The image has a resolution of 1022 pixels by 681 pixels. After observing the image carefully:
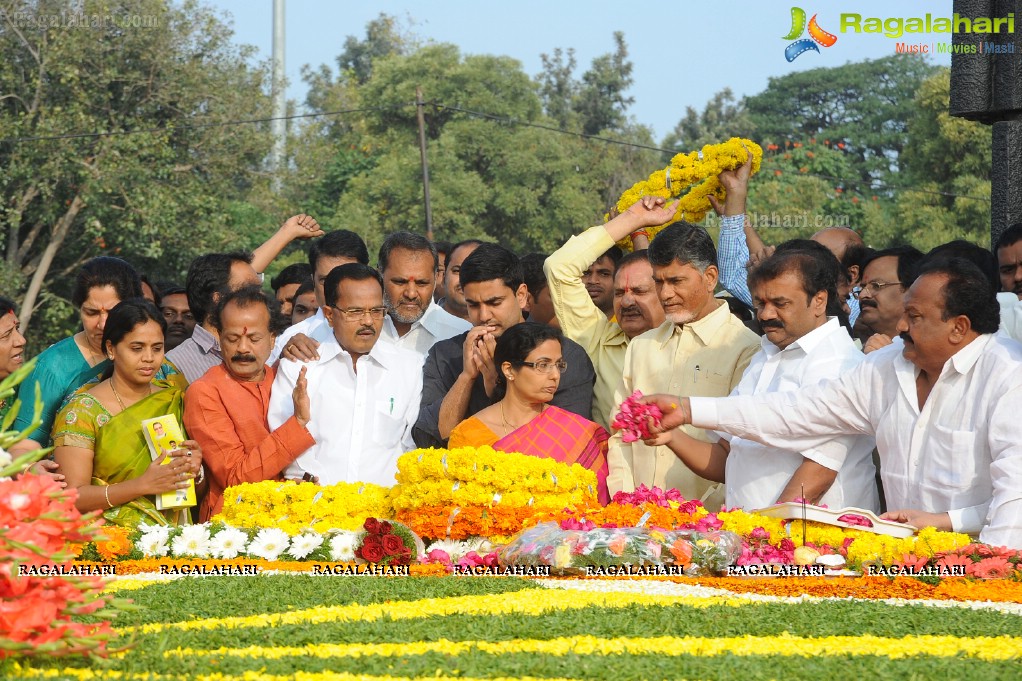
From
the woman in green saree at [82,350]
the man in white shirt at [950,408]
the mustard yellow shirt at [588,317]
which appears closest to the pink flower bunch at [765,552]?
the man in white shirt at [950,408]

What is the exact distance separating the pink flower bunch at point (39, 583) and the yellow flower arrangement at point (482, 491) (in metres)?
2.68

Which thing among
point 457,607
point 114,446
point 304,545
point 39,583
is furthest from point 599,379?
point 39,583

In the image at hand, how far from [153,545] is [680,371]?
294cm

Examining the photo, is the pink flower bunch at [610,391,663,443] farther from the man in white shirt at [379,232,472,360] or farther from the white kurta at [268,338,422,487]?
the man in white shirt at [379,232,472,360]

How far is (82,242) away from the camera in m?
27.3

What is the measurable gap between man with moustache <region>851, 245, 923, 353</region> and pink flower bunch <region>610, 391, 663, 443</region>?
5.96 feet

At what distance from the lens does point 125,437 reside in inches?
273

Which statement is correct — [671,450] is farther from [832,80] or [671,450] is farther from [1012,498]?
[832,80]

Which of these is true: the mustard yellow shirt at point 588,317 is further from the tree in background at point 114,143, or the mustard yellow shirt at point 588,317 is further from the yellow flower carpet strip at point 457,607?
the tree in background at point 114,143

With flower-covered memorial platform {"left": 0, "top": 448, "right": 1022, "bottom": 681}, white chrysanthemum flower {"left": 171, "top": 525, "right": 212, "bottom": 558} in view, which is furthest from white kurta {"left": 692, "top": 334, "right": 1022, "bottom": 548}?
white chrysanthemum flower {"left": 171, "top": 525, "right": 212, "bottom": 558}

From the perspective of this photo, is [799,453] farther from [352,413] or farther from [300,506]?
[300,506]

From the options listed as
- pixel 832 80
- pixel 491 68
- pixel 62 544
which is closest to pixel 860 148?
pixel 832 80

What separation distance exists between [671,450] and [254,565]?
2.23 metres

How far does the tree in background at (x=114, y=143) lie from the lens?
25406 mm
